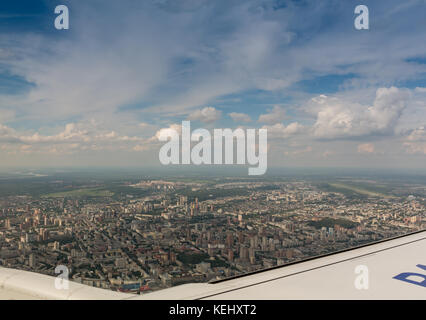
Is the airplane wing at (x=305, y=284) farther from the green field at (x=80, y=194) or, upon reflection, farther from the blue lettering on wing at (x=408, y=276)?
the green field at (x=80, y=194)

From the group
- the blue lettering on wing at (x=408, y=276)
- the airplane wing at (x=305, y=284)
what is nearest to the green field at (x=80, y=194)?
the airplane wing at (x=305, y=284)

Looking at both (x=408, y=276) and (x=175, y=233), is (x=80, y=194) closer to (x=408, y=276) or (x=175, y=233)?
(x=175, y=233)

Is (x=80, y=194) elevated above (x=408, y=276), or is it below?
below

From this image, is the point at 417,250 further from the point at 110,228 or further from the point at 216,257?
the point at 110,228

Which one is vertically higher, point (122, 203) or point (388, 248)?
point (388, 248)

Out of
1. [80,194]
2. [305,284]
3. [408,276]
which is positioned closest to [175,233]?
[305,284]
